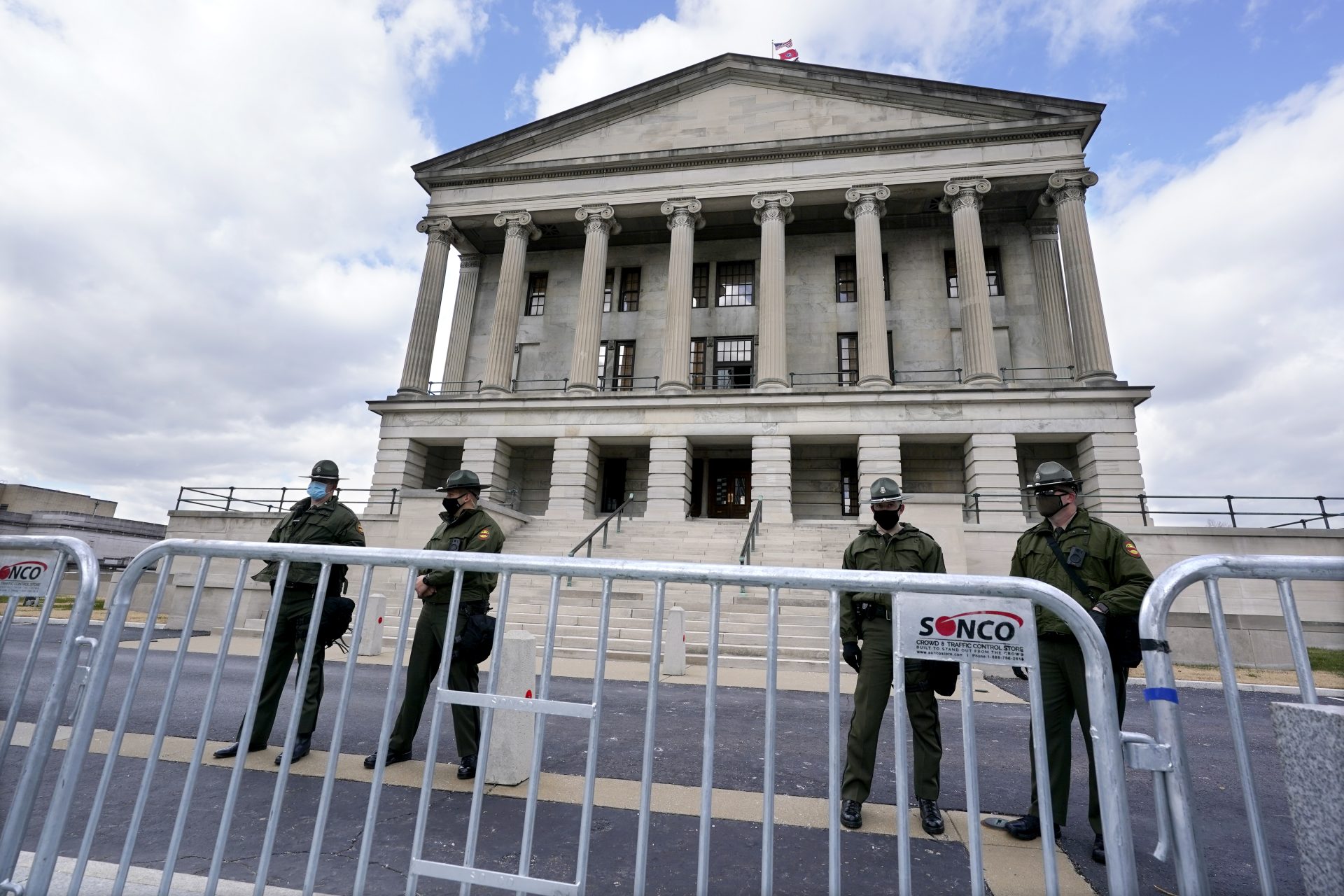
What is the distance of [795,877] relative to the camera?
9.78 feet

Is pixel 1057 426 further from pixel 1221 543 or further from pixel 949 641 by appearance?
pixel 949 641

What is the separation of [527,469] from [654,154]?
14030 millimetres

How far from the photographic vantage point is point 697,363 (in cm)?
2711

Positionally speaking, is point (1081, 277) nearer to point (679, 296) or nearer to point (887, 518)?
point (679, 296)

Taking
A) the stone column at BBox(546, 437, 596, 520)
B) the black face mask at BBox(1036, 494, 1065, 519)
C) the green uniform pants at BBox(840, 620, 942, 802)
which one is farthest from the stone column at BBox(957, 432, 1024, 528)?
the green uniform pants at BBox(840, 620, 942, 802)

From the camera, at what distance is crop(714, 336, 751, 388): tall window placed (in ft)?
87.2

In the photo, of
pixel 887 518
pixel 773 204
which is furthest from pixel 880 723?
pixel 773 204

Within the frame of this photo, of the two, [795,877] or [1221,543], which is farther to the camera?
[1221,543]

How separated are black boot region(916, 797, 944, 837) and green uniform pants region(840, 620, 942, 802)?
0.04 metres

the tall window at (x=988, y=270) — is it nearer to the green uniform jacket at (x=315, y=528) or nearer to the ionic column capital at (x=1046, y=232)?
the ionic column capital at (x=1046, y=232)

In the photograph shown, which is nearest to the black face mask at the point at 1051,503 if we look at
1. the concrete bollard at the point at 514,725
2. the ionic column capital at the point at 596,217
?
the concrete bollard at the point at 514,725

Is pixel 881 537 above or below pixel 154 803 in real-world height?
above

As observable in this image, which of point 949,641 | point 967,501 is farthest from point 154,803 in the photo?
point 967,501

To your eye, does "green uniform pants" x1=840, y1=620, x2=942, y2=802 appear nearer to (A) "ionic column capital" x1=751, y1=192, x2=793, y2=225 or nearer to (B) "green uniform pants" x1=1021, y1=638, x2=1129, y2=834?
(B) "green uniform pants" x1=1021, y1=638, x2=1129, y2=834
